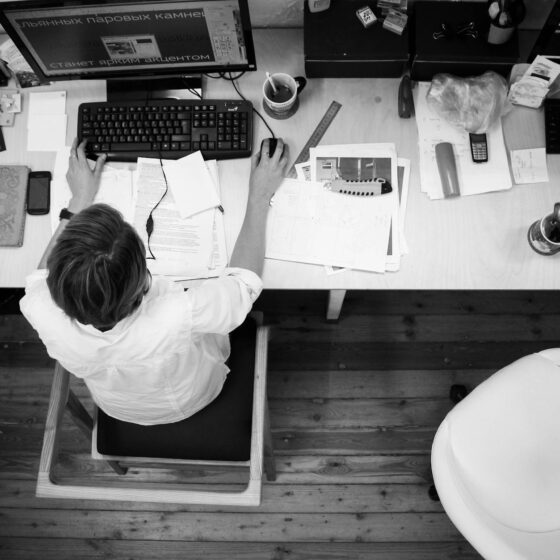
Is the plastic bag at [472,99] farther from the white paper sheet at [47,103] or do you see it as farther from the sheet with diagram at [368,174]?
the white paper sheet at [47,103]

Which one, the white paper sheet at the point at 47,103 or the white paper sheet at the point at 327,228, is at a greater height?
the white paper sheet at the point at 47,103

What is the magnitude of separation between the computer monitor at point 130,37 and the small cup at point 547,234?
0.82 m

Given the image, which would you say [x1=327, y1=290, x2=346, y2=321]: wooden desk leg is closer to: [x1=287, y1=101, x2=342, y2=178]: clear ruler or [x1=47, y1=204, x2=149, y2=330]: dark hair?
[x1=287, y1=101, x2=342, y2=178]: clear ruler

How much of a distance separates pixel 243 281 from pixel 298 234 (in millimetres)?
223

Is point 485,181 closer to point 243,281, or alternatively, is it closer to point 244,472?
point 243,281

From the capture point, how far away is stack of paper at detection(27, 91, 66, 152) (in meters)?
1.35

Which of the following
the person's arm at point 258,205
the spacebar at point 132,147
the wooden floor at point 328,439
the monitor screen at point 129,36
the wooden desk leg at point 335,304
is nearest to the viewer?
the monitor screen at point 129,36

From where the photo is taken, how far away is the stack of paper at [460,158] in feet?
4.19

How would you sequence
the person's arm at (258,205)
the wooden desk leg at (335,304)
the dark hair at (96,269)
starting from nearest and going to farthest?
1. the dark hair at (96,269)
2. the person's arm at (258,205)
3. the wooden desk leg at (335,304)

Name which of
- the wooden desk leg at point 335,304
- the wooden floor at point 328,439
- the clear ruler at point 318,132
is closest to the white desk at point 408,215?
the clear ruler at point 318,132

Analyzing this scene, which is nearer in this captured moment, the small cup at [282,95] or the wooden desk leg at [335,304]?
the small cup at [282,95]

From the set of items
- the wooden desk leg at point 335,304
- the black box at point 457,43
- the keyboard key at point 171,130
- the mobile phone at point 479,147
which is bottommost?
the wooden desk leg at point 335,304

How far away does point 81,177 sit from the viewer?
50.8 inches

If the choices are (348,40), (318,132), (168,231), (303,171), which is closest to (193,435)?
(168,231)
